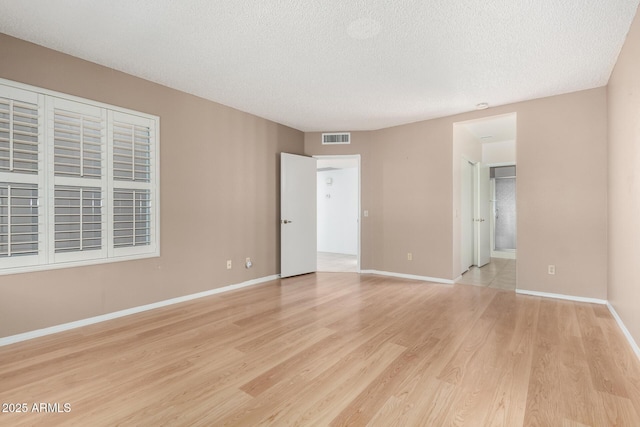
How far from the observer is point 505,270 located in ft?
18.8

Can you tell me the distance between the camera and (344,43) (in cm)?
266

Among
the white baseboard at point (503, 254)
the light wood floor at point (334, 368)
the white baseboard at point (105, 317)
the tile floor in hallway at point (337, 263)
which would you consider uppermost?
the white baseboard at point (503, 254)

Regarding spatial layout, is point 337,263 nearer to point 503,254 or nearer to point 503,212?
point 503,254

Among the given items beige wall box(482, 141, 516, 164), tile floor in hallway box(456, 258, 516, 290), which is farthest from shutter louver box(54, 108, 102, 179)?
Result: beige wall box(482, 141, 516, 164)

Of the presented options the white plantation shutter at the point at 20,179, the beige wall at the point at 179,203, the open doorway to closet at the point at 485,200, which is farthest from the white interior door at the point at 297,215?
the white plantation shutter at the point at 20,179

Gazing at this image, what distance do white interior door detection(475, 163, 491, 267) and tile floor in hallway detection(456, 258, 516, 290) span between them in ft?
0.80

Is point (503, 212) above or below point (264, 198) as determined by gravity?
below

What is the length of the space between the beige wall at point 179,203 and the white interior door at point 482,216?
12.2ft

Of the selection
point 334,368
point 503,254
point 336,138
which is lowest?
point 334,368

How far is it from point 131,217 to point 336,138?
352 cm

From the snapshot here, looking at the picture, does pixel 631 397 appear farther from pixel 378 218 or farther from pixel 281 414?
pixel 378 218

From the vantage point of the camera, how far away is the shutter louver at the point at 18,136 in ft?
8.29

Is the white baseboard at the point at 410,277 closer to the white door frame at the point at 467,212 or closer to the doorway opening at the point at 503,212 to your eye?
the white door frame at the point at 467,212

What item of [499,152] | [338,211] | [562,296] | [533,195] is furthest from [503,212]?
[338,211]
